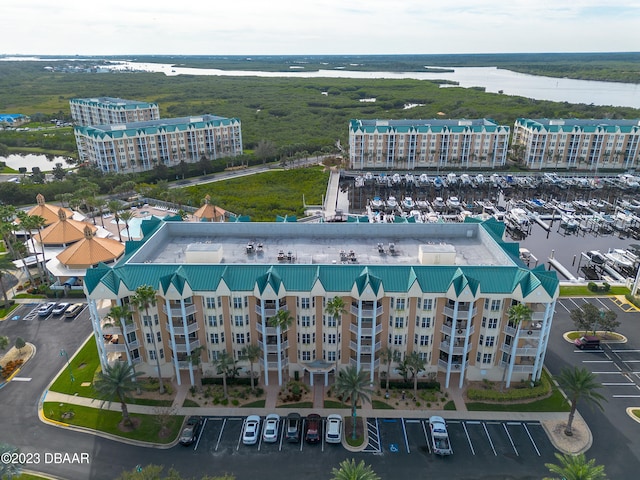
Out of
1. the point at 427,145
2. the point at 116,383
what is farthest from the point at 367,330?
the point at 427,145

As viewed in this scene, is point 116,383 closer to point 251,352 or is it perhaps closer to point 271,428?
point 251,352

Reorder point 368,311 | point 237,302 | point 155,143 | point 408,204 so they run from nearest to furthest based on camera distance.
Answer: point 368,311 < point 237,302 < point 408,204 < point 155,143

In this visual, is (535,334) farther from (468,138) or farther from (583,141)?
(583,141)

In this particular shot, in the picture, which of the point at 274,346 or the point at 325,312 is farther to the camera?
the point at 274,346

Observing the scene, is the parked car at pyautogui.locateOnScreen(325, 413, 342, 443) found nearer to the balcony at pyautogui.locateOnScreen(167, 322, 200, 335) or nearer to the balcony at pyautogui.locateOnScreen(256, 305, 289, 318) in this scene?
the balcony at pyautogui.locateOnScreen(256, 305, 289, 318)

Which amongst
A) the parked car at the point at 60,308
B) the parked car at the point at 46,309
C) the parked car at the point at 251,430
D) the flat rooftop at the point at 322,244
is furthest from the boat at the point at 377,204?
the parked car at the point at 251,430

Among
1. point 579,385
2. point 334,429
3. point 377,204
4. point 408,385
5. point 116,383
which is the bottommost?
point 408,385

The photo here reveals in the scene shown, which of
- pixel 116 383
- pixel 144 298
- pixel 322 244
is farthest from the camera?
pixel 322 244

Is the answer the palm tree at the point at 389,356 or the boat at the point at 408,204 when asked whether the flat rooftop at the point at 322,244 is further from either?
the boat at the point at 408,204

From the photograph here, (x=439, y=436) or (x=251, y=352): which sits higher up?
(x=251, y=352)
